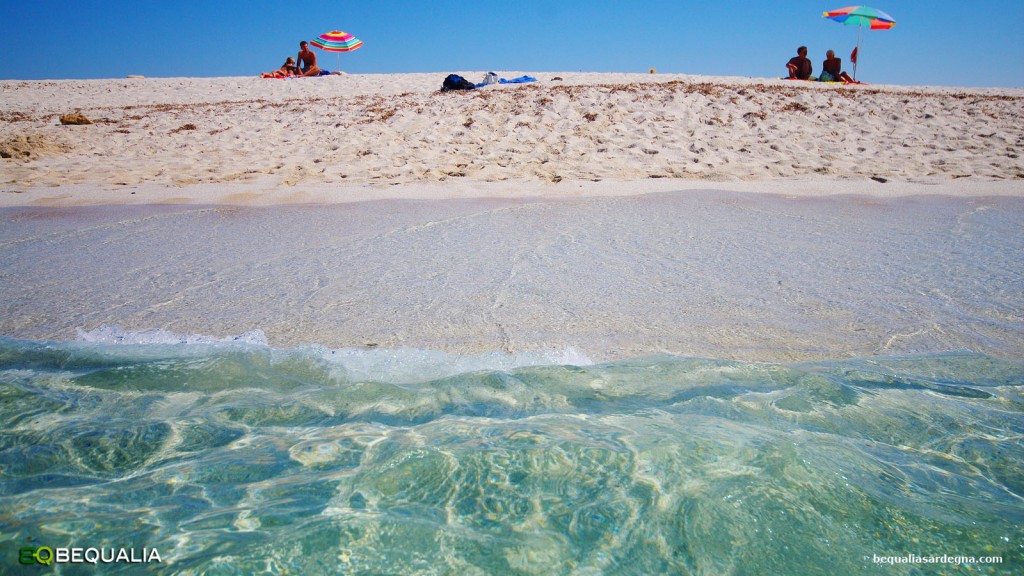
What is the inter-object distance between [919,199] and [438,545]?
549 centimetres

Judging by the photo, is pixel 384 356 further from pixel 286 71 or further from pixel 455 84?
pixel 286 71

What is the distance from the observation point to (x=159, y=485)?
5.14 feet

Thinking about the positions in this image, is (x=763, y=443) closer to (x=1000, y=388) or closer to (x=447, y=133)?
(x=1000, y=388)

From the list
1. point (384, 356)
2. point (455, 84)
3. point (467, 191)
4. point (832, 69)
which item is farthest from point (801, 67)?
point (384, 356)

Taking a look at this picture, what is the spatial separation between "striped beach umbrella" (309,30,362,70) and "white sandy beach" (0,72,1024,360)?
28.7 ft

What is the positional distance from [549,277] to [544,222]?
132cm

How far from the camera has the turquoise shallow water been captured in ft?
4.42

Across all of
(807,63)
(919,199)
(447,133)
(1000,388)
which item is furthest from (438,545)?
(807,63)

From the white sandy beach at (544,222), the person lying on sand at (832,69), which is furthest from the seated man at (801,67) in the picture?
the white sandy beach at (544,222)

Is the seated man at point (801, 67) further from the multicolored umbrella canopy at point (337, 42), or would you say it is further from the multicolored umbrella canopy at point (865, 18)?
the multicolored umbrella canopy at point (337, 42)

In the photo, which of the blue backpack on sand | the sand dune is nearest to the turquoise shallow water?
the sand dune

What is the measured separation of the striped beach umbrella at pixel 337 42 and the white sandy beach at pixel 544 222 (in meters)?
8.74

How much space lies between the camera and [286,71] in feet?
49.4

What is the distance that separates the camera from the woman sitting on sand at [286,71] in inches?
579
